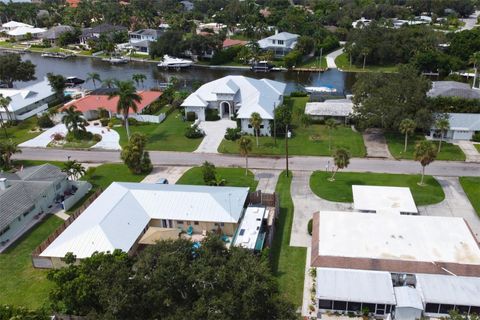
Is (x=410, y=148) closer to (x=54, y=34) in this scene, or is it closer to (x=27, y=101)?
(x=27, y=101)

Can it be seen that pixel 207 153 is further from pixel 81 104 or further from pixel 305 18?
pixel 305 18

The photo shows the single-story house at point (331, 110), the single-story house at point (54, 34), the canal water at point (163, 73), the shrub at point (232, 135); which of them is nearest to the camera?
the shrub at point (232, 135)

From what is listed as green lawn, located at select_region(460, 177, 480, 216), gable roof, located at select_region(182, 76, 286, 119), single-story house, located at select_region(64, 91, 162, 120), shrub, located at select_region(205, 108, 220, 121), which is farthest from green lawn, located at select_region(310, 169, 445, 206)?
single-story house, located at select_region(64, 91, 162, 120)

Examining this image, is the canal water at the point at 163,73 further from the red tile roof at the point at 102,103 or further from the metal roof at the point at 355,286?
the metal roof at the point at 355,286

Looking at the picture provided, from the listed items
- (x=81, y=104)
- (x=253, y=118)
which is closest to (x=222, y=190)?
(x=253, y=118)

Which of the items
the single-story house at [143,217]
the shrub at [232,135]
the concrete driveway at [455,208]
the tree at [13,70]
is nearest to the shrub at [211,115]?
the shrub at [232,135]

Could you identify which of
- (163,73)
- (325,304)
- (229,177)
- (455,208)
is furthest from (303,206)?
(163,73)
